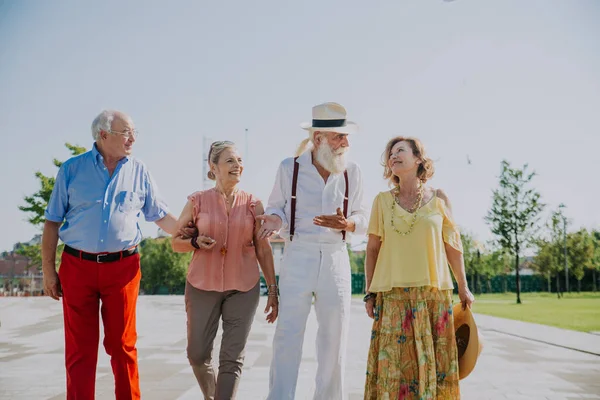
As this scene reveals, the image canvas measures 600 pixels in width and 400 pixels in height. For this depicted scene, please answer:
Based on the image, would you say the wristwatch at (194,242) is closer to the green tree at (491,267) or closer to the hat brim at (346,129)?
the hat brim at (346,129)

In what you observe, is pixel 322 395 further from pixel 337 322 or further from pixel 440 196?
pixel 440 196

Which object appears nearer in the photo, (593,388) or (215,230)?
(215,230)

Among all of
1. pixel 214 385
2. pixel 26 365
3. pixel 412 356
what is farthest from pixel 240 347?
pixel 26 365

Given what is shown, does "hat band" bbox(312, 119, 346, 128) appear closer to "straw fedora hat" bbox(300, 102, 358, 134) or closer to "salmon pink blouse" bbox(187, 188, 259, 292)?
"straw fedora hat" bbox(300, 102, 358, 134)

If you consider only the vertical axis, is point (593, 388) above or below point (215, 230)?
below

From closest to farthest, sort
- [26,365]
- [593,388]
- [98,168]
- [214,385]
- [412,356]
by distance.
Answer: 1. [412,356]
2. [98,168]
3. [214,385]
4. [593,388]
5. [26,365]

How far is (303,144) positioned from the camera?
4.73 metres

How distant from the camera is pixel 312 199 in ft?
14.6

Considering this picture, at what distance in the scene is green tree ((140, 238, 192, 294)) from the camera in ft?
292

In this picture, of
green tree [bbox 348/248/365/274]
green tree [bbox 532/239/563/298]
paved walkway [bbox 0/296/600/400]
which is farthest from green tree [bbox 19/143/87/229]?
green tree [bbox 348/248/365/274]

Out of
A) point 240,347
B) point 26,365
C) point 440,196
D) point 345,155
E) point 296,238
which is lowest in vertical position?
point 26,365

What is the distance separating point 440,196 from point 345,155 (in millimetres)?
745

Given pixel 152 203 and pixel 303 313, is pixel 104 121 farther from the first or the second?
pixel 303 313

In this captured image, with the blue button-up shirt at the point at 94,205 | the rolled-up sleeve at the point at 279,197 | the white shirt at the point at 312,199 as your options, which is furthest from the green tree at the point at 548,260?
the blue button-up shirt at the point at 94,205
